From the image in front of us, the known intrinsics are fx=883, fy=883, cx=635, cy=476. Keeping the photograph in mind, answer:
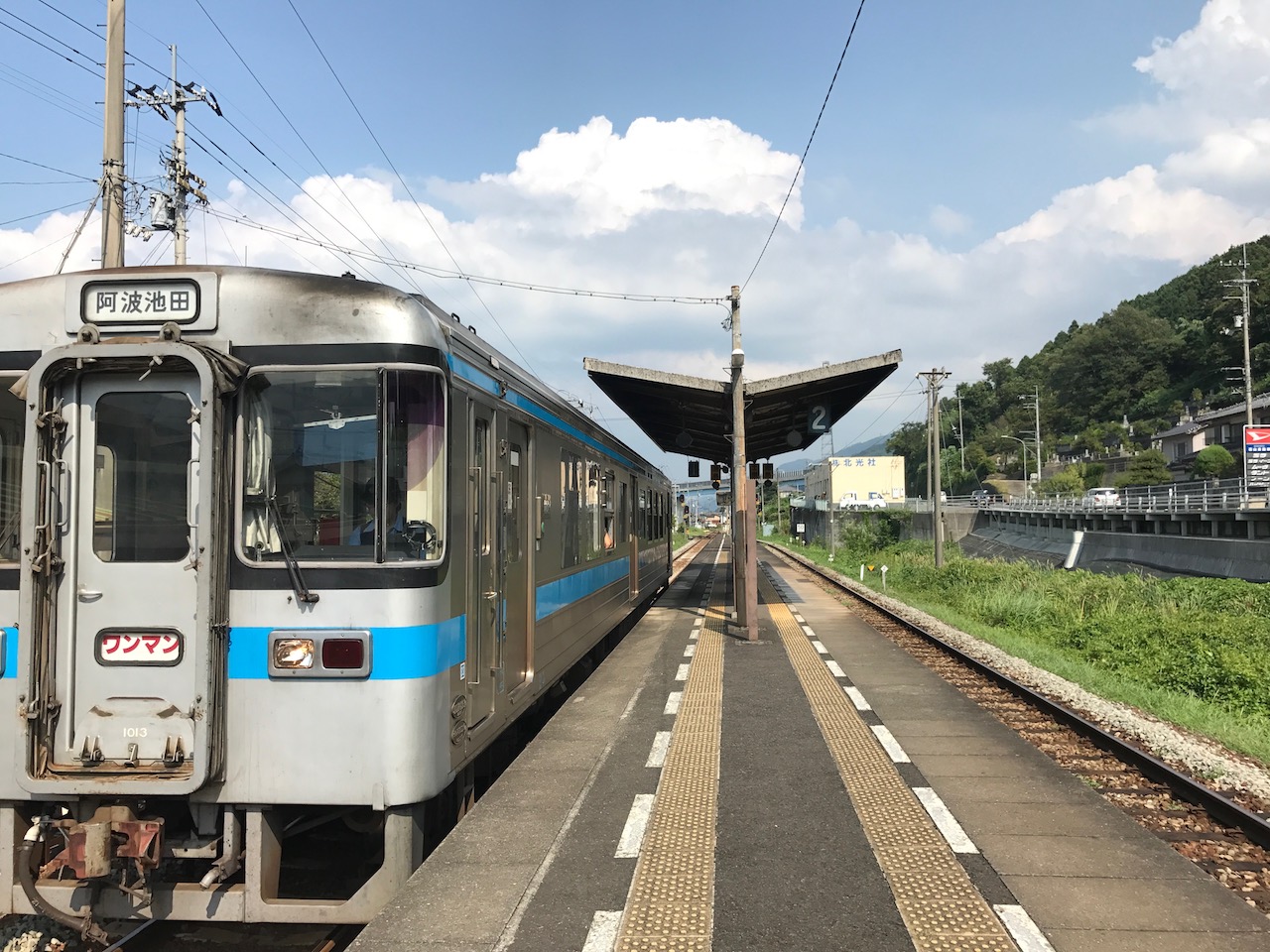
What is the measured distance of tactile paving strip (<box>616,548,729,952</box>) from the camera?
12.5 feet

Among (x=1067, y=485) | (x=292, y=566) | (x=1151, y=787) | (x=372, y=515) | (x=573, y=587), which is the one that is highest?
(x=1067, y=485)

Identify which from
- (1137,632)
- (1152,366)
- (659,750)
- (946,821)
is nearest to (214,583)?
(659,750)

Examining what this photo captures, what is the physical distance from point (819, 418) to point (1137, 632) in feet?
20.7

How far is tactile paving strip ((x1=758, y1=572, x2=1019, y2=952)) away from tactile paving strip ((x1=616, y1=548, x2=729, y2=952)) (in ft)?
2.99

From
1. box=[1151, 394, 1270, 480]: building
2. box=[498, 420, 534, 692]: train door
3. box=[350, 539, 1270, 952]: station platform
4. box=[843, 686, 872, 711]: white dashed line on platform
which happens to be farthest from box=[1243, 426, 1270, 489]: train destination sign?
box=[498, 420, 534, 692]: train door

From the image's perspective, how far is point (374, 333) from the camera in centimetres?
410

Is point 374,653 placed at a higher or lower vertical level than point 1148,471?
lower

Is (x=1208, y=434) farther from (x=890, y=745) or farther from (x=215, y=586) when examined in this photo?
(x=215, y=586)

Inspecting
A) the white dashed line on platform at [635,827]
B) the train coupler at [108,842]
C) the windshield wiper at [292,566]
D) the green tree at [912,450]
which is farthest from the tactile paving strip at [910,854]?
the green tree at [912,450]

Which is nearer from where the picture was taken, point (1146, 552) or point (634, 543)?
point (634, 543)

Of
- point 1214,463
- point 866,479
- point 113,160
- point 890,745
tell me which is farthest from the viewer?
point 866,479

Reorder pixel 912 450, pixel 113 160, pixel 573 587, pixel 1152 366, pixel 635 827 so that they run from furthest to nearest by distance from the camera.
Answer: pixel 912 450, pixel 1152 366, pixel 113 160, pixel 573 587, pixel 635 827

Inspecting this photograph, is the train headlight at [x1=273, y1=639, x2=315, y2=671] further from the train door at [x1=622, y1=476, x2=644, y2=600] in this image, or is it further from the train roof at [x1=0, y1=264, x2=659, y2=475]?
the train door at [x1=622, y1=476, x2=644, y2=600]

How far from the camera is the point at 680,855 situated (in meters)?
4.71
